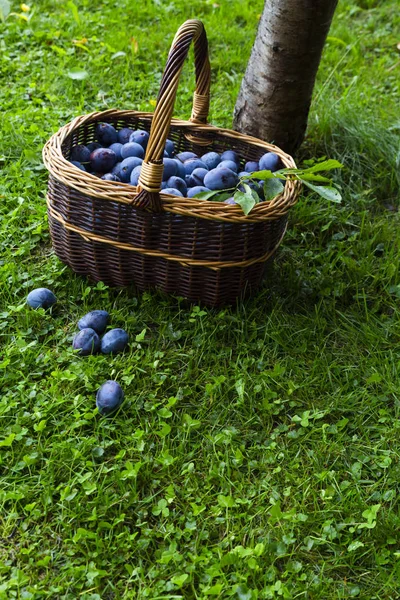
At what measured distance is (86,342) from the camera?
2.21 meters

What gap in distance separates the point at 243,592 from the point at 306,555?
0.22 meters

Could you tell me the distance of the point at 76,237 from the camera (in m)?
2.39

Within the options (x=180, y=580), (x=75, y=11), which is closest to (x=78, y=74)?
(x=75, y=11)

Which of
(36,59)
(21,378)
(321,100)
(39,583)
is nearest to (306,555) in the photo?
(39,583)

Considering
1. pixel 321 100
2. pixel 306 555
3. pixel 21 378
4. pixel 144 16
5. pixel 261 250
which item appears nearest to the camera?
pixel 306 555

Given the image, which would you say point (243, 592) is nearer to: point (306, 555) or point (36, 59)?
point (306, 555)

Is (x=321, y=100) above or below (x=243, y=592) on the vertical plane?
above

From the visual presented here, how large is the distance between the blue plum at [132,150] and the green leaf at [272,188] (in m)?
0.52

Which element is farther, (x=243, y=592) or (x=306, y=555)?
(x=306, y=555)

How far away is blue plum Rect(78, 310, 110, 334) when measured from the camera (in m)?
2.28

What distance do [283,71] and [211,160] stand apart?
562 millimetres

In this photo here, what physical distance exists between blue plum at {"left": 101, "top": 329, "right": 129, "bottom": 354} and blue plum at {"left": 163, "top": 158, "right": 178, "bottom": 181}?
0.59 meters

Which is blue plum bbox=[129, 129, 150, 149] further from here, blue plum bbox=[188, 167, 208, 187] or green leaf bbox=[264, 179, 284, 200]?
green leaf bbox=[264, 179, 284, 200]

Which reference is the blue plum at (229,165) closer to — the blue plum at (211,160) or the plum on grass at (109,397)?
the blue plum at (211,160)
